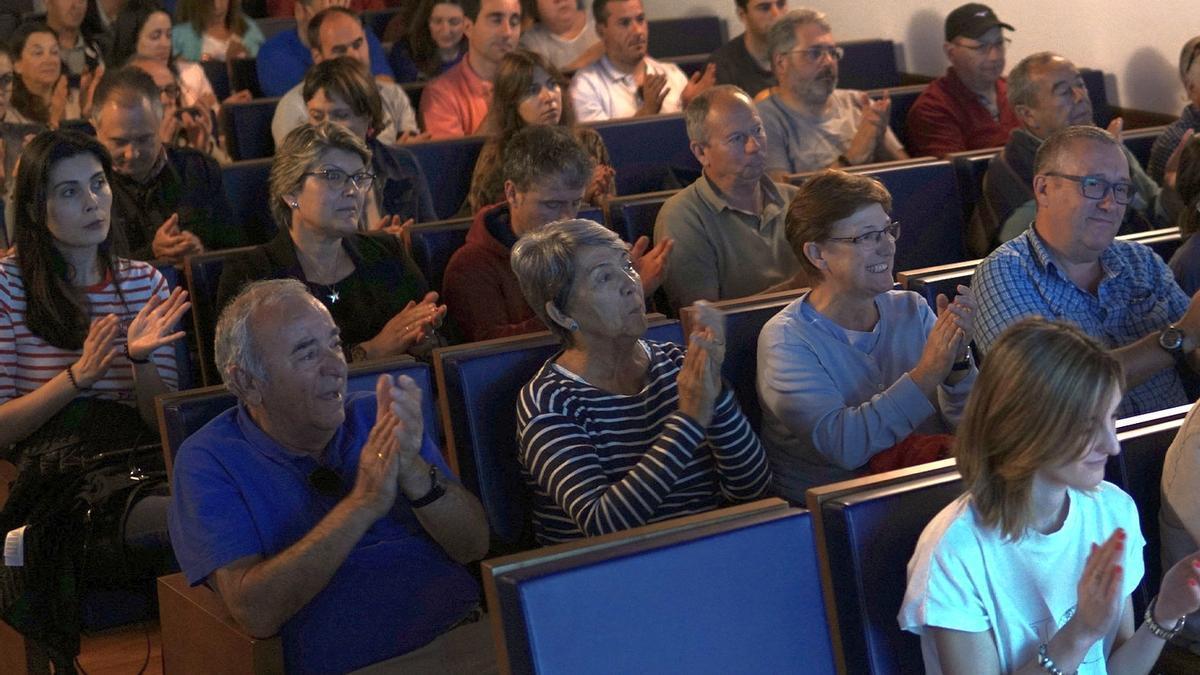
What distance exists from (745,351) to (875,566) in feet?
2.90

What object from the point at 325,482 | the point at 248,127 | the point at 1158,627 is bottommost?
the point at 1158,627

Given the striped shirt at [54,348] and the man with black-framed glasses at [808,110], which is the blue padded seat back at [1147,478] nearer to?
the striped shirt at [54,348]

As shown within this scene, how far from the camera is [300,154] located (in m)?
2.93

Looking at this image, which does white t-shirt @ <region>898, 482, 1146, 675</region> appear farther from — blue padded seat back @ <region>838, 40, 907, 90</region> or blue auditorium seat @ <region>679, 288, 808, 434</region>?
blue padded seat back @ <region>838, 40, 907, 90</region>

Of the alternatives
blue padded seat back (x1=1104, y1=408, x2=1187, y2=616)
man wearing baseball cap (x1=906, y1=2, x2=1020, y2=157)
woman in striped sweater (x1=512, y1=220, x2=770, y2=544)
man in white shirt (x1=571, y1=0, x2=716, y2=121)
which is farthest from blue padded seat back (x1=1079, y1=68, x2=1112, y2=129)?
blue padded seat back (x1=1104, y1=408, x2=1187, y2=616)

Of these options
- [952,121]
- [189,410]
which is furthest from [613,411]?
[952,121]

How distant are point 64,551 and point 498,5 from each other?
9.65 feet

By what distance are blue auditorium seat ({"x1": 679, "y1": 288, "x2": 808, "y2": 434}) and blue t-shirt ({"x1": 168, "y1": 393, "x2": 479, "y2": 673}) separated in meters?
0.57

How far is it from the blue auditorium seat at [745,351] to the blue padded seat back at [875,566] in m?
0.81

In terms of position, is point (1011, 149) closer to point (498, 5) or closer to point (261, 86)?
point (498, 5)

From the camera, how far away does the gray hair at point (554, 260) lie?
7.39ft

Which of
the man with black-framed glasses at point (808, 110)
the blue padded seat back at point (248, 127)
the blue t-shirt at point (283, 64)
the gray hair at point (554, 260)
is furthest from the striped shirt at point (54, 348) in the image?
the blue t-shirt at point (283, 64)

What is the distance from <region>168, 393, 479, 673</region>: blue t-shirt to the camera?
1950 mm

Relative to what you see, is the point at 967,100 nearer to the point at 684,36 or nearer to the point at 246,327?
the point at 684,36
